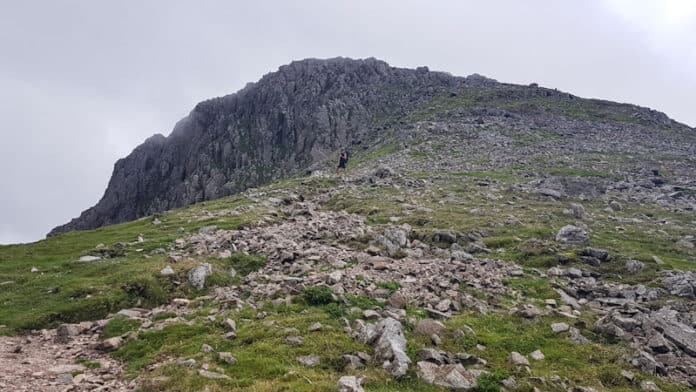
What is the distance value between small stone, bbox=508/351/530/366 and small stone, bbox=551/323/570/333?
2714mm

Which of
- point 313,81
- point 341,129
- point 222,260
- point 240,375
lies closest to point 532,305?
point 240,375

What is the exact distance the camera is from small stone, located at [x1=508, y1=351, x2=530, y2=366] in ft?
43.9

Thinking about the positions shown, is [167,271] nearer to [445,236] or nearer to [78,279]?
[78,279]

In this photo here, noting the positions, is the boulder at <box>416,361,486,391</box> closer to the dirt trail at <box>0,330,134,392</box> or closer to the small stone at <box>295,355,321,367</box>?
the small stone at <box>295,355,321,367</box>

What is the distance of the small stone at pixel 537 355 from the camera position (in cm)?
1385

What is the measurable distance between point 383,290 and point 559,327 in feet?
22.8

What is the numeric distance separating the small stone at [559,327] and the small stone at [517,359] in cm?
271

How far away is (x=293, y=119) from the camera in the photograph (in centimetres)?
12025

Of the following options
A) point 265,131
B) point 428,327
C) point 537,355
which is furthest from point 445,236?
point 265,131

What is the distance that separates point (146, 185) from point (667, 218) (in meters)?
141

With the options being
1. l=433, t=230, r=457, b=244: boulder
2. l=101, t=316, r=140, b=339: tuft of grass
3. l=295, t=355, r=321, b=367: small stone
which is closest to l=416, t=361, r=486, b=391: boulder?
l=295, t=355, r=321, b=367: small stone

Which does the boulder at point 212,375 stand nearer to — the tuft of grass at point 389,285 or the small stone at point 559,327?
the tuft of grass at point 389,285

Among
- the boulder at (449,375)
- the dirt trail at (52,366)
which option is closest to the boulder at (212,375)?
the dirt trail at (52,366)

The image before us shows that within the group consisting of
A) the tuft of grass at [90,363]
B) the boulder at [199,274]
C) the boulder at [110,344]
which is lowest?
the tuft of grass at [90,363]
